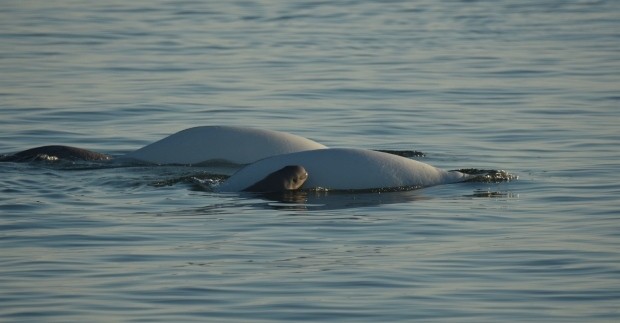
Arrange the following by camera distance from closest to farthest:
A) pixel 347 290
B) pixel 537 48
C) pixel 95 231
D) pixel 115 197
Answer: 1. pixel 347 290
2. pixel 95 231
3. pixel 115 197
4. pixel 537 48

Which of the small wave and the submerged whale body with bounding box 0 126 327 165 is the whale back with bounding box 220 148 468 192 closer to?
the small wave

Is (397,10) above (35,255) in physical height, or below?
above

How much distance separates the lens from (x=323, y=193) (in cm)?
1485

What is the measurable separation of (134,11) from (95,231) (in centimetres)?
2358

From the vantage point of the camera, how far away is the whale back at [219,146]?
53.8ft

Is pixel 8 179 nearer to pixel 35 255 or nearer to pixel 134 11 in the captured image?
pixel 35 255

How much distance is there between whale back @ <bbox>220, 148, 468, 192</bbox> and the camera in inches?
586

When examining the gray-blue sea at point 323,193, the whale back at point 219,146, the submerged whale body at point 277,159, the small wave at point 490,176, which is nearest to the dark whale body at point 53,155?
the submerged whale body at point 277,159

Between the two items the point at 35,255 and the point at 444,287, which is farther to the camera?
the point at 35,255

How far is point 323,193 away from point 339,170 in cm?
27

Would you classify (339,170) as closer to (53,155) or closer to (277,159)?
(277,159)

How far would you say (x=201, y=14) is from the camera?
35469 mm

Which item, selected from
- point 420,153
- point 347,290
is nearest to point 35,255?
point 347,290

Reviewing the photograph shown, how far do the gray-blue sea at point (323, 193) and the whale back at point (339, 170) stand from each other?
0.64 feet
